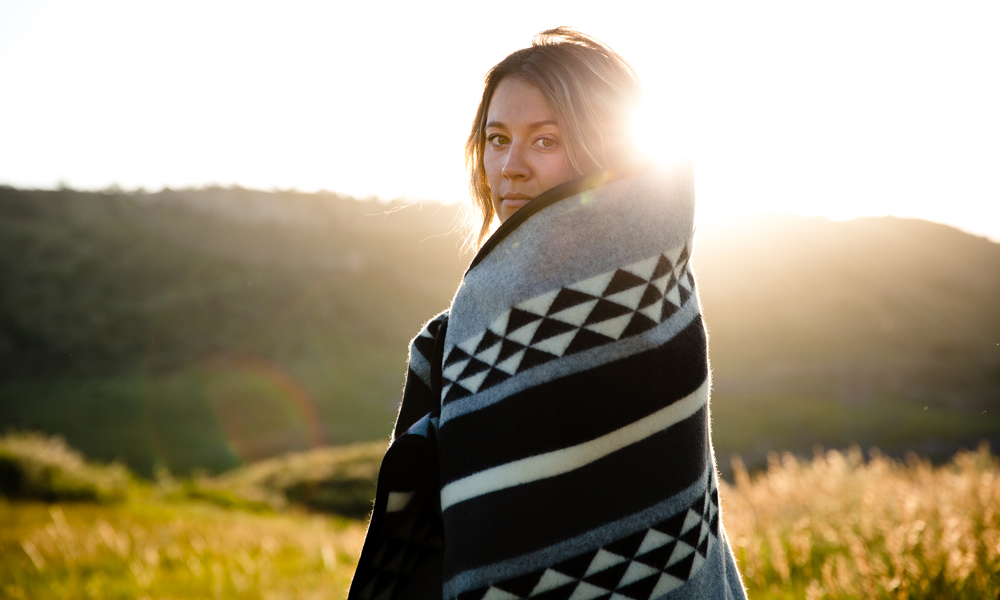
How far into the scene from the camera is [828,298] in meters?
40.2

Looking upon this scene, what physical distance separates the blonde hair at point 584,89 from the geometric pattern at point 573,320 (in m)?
0.33

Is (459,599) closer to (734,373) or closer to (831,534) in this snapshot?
(831,534)

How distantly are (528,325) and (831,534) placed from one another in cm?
324

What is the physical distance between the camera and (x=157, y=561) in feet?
13.2

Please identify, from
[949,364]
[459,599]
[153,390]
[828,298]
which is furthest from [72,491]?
[949,364]

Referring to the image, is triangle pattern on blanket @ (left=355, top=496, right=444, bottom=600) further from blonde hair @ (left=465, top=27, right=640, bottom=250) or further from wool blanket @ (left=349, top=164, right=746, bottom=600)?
blonde hair @ (left=465, top=27, right=640, bottom=250)

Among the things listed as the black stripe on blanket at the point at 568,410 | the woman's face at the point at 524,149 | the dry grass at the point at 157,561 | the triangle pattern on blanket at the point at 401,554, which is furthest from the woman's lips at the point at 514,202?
the dry grass at the point at 157,561

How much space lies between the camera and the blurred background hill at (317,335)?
90.8 ft

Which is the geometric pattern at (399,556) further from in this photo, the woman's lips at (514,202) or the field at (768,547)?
the field at (768,547)

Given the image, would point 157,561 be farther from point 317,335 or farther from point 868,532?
point 317,335

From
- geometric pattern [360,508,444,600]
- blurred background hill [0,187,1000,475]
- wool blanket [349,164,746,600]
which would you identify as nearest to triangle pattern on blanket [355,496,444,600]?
geometric pattern [360,508,444,600]

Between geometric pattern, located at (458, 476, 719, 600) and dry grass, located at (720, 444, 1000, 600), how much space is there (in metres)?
1.42

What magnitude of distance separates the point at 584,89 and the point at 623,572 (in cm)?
110

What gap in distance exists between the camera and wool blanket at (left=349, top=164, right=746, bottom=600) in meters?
1.09
